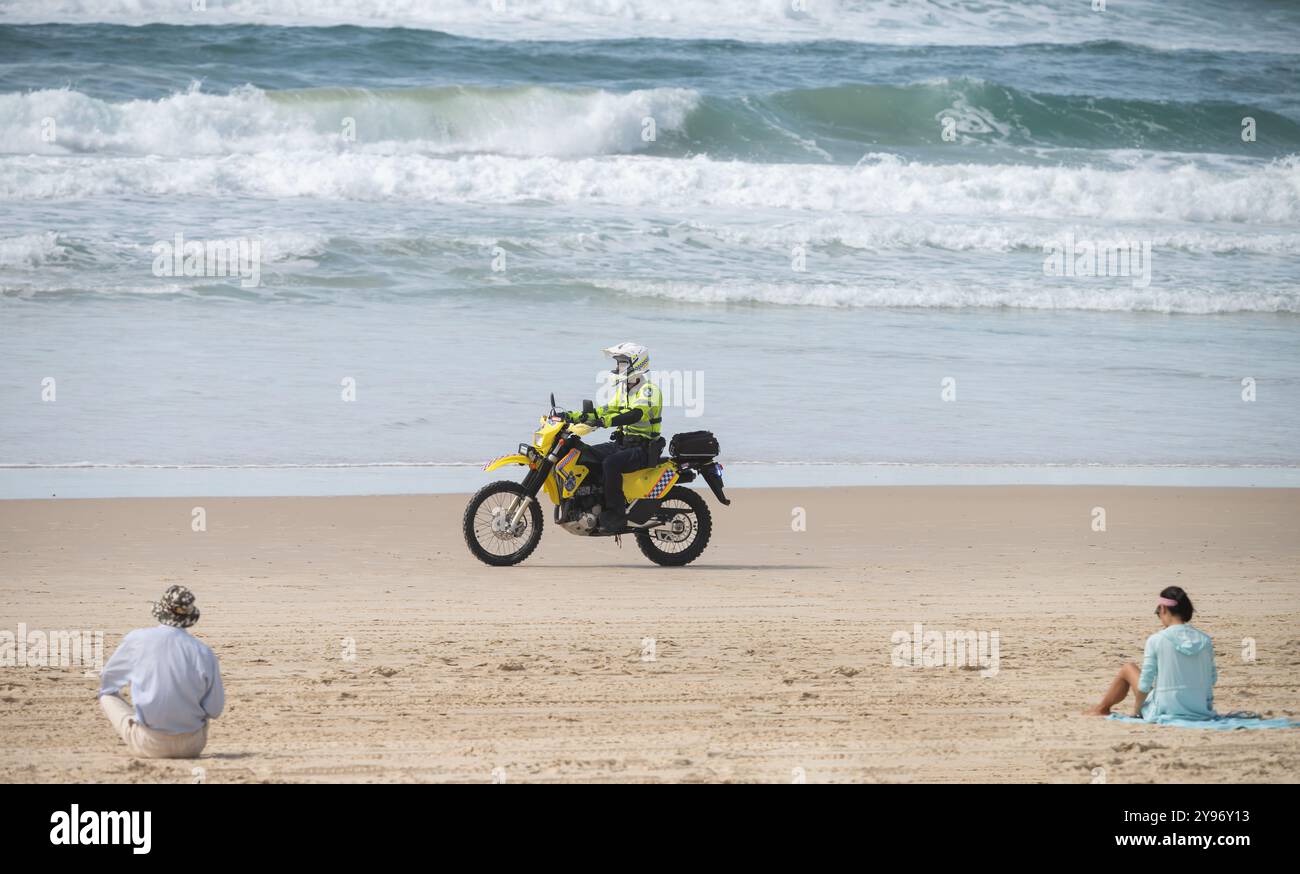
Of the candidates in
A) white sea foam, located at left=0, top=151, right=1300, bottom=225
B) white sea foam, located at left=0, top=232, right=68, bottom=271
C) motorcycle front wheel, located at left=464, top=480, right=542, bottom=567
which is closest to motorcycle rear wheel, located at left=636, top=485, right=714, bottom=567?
motorcycle front wheel, located at left=464, top=480, right=542, bottom=567

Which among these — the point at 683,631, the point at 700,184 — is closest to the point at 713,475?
the point at 683,631

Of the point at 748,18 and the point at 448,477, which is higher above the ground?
the point at 748,18

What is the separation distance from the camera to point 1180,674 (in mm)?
7238

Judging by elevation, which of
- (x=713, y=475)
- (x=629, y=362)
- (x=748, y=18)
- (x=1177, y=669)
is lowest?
(x=1177, y=669)

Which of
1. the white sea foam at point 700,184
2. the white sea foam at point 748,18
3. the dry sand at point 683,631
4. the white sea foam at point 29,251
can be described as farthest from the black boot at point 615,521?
the white sea foam at point 748,18

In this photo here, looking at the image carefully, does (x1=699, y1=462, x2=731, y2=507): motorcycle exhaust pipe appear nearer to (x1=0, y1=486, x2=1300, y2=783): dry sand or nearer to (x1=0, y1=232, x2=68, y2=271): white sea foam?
(x1=0, y1=486, x2=1300, y2=783): dry sand

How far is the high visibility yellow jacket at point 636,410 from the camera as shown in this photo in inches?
438

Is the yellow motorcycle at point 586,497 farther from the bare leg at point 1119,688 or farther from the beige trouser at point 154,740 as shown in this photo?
the beige trouser at point 154,740

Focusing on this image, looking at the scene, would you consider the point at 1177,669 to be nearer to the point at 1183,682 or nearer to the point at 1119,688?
the point at 1183,682

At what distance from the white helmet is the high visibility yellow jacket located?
0.10 m

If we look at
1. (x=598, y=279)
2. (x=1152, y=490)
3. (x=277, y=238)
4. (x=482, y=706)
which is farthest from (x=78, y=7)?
(x=482, y=706)

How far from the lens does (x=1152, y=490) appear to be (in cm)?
1397

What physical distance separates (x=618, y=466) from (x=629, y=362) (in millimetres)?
706

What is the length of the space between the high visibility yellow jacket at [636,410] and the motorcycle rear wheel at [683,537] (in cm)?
44
